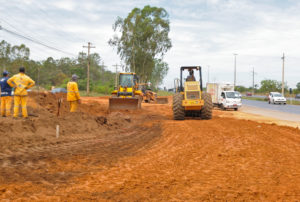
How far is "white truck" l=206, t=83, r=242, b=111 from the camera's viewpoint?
27281mm

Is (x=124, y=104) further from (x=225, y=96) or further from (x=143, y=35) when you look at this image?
(x=143, y=35)

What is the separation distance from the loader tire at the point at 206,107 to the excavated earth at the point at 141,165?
453 cm

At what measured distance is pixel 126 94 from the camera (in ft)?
72.5

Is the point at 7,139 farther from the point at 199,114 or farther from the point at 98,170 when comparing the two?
the point at 199,114

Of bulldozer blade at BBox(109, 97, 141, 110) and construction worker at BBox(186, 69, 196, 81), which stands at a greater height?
construction worker at BBox(186, 69, 196, 81)

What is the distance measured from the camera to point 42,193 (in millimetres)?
4164

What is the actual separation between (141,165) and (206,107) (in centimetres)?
953

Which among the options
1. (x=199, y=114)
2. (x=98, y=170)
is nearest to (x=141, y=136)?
(x=98, y=170)

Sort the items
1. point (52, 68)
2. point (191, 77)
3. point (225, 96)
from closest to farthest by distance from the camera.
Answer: point (191, 77), point (225, 96), point (52, 68)

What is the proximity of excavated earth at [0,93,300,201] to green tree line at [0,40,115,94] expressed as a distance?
4912cm

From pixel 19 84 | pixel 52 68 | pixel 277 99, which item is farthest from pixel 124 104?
pixel 52 68

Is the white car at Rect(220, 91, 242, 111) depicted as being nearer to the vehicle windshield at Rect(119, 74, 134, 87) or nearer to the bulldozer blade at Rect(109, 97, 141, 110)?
the vehicle windshield at Rect(119, 74, 134, 87)

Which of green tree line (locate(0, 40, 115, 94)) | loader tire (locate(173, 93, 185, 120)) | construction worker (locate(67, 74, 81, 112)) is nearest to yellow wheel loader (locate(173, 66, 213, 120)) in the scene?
loader tire (locate(173, 93, 185, 120))

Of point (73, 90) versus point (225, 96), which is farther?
point (225, 96)
